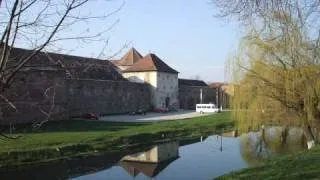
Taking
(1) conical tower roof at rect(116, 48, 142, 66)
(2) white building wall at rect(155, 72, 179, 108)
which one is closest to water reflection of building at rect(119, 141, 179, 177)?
(2) white building wall at rect(155, 72, 179, 108)

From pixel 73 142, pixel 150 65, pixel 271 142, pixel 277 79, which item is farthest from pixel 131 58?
pixel 277 79

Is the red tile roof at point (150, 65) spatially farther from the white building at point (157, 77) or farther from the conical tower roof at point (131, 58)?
the conical tower roof at point (131, 58)

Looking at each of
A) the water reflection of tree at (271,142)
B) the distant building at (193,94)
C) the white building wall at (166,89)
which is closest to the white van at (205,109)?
the white building wall at (166,89)

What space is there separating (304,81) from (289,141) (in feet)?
18.5

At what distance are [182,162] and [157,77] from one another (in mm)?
44949

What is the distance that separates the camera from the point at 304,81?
1875 centimetres

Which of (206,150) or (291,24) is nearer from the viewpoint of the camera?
(291,24)

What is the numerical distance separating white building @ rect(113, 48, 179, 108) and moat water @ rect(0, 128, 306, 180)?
124 feet

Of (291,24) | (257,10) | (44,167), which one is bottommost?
(44,167)

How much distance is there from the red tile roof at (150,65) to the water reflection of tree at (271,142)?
42.1 metres

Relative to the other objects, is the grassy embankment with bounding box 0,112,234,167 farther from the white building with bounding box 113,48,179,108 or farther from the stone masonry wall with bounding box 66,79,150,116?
the white building with bounding box 113,48,179,108

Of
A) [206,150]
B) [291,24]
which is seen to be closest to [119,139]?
[206,150]

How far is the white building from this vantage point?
6550 cm

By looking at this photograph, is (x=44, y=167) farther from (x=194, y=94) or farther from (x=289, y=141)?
(x=194, y=94)
